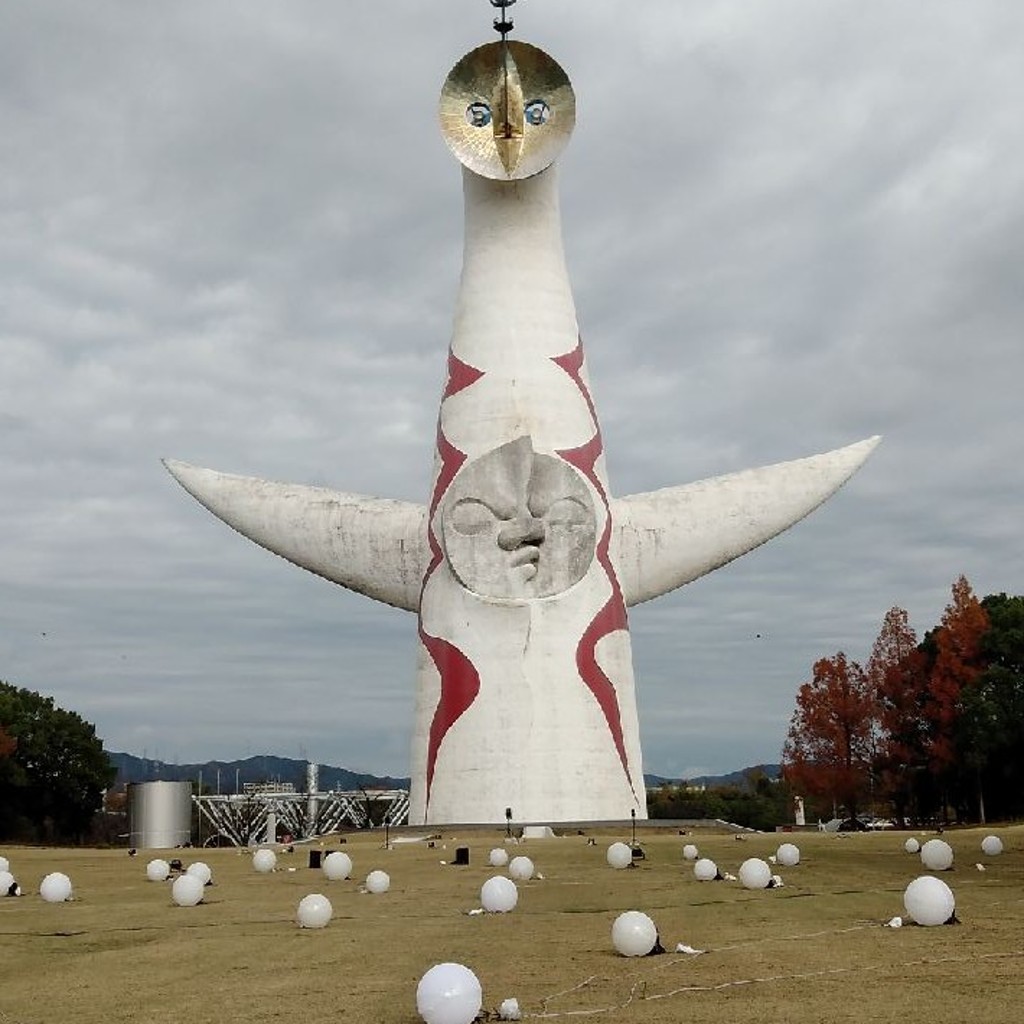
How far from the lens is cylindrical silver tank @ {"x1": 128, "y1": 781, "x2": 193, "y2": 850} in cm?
3672

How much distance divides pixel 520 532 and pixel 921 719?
24.0m

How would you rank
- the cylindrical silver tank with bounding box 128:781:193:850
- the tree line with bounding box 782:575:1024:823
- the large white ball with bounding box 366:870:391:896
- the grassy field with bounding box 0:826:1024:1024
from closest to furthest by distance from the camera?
the grassy field with bounding box 0:826:1024:1024 → the large white ball with bounding box 366:870:391:896 → the cylindrical silver tank with bounding box 128:781:193:850 → the tree line with bounding box 782:575:1024:823

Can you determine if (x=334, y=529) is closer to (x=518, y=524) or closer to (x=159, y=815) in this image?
(x=518, y=524)

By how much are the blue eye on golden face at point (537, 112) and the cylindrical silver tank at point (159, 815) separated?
20843mm

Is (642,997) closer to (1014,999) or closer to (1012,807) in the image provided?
(1014,999)

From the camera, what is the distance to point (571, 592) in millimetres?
30094

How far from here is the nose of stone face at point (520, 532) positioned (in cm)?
2972

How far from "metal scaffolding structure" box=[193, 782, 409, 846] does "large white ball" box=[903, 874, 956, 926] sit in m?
36.8

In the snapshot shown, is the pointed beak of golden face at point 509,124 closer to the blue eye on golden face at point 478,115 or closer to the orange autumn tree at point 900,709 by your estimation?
the blue eye on golden face at point 478,115

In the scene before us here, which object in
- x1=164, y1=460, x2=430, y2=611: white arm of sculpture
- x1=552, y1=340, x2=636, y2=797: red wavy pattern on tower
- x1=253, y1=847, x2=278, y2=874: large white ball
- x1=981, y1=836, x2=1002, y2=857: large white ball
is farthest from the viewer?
x1=164, y1=460, x2=430, y2=611: white arm of sculpture

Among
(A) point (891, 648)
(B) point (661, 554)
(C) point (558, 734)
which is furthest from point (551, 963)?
(A) point (891, 648)

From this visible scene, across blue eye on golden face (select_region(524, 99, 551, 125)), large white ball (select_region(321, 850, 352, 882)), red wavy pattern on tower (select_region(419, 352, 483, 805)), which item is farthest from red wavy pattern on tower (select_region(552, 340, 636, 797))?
large white ball (select_region(321, 850, 352, 882))

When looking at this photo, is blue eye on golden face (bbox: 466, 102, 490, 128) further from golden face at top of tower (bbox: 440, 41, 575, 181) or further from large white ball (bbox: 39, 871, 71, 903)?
large white ball (bbox: 39, 871, 71, 903)

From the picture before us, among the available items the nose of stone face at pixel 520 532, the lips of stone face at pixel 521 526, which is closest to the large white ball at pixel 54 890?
the lips of stone face at pixel 521 526
